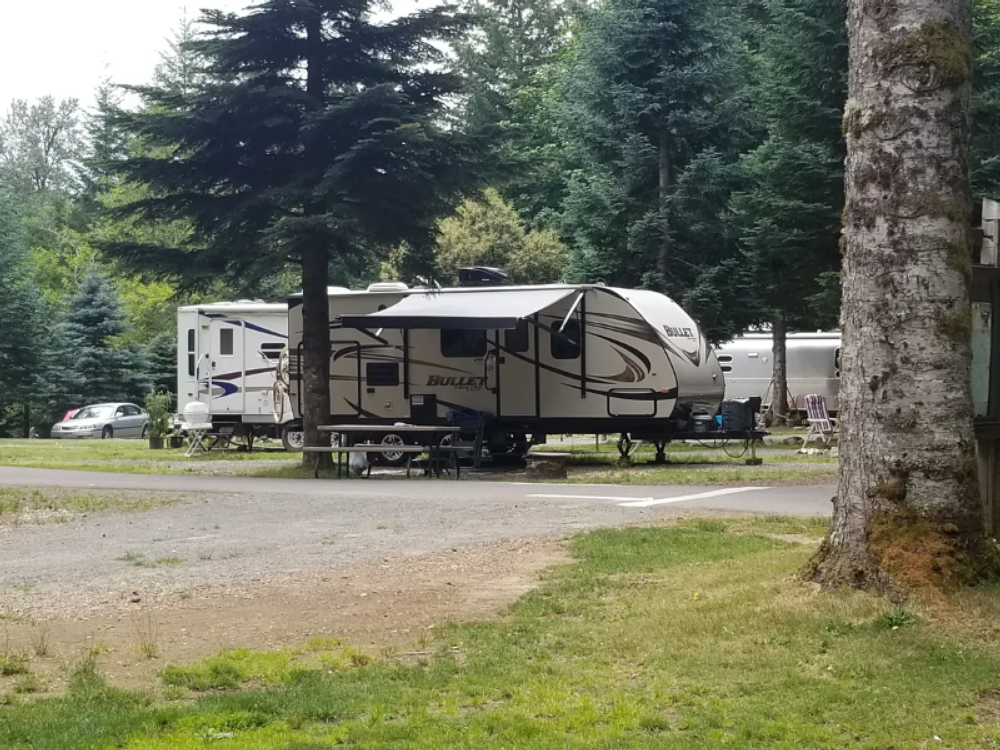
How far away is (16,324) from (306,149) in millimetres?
27875

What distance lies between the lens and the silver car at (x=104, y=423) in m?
39.6

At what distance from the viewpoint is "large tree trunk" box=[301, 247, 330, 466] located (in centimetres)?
Answer: 2078

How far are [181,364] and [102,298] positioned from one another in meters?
19.0

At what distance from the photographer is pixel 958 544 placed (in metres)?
6.90

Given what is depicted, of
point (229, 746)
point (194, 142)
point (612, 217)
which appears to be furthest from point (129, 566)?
point (612, 217)

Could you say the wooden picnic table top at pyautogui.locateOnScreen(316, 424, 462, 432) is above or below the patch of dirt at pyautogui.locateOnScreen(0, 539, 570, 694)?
above

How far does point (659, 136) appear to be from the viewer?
30609mm

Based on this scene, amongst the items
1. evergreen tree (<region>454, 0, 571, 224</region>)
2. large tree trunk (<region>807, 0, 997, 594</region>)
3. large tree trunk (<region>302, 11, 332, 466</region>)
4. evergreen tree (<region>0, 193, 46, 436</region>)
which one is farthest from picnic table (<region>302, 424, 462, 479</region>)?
evergreen tree (<region>0, 193, 46, 436</region>)

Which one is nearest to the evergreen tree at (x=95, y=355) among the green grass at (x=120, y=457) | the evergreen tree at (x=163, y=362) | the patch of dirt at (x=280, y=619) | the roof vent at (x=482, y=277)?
the evergreen tree at (x=163, y=362)

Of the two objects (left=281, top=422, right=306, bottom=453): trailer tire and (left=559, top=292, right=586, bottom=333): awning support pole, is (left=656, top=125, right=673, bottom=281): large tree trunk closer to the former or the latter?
(left=559, top=292, right=586, bottom=333): awning support pole

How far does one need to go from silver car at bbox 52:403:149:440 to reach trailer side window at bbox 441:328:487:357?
19.5 meters

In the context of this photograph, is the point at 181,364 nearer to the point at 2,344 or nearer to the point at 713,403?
the point at 713,403

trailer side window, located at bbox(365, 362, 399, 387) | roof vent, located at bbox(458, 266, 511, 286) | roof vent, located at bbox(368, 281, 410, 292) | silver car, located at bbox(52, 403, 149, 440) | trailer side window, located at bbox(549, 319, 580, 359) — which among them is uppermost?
roof vent, located at bbox(458, 266, 511, 286)

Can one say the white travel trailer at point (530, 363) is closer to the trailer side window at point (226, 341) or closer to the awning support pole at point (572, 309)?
the awning support pole at point (572, 309)
